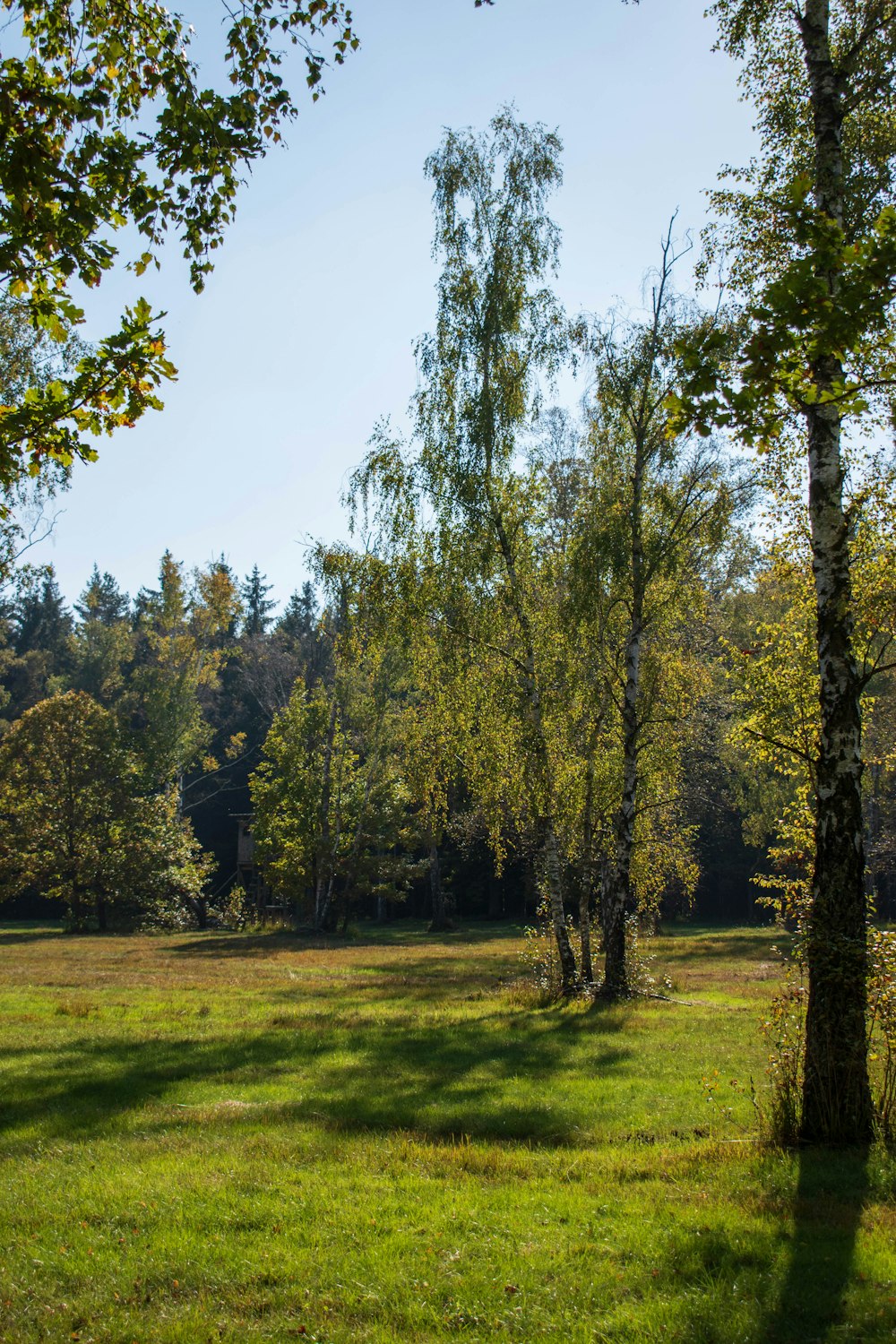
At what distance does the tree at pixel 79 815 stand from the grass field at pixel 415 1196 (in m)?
25.8

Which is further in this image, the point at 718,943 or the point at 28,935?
the point at 28,935

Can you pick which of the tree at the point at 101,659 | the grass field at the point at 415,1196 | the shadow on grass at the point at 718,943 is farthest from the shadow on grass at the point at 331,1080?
the tree at the point at 101,659

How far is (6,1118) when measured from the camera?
346 inches

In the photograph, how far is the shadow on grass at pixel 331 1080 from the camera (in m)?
8.84

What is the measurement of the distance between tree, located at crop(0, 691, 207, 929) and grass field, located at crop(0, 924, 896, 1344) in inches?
1016

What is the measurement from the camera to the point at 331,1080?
35.4 feet

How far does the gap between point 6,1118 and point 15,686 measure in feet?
234

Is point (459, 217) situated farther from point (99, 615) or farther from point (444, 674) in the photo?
point (99, 615)

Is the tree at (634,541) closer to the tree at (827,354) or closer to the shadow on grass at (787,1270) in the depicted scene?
the tree at (827,354)

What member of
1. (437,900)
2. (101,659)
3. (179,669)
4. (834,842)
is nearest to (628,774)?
(834,842)

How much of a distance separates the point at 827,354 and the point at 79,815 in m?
38.2

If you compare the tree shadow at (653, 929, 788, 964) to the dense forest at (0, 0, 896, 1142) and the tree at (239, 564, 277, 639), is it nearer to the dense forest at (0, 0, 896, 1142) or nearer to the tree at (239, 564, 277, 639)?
the dense forest at (0, 0, 896, 1142)

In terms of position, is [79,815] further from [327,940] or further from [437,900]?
→ [437,900]

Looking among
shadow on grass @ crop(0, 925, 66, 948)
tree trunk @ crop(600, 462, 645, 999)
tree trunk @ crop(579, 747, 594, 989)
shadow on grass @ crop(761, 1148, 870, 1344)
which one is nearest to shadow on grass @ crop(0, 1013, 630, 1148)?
shadow on grass @ crop(761, 1148, 870, 1344)
